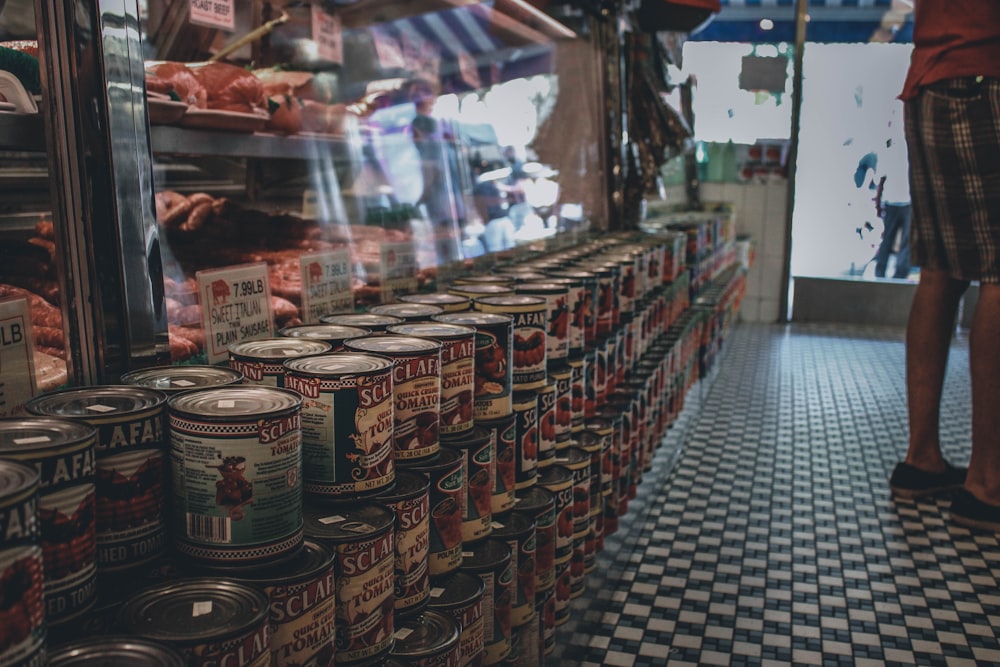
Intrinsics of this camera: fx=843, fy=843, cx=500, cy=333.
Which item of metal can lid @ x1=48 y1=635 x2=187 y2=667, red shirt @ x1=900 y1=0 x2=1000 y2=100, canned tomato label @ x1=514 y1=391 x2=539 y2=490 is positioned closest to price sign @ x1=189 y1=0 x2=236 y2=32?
canned tomato label @ x1=514 y1=391 x2=539 y2=490

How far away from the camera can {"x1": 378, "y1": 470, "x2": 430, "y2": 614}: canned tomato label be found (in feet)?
3.34

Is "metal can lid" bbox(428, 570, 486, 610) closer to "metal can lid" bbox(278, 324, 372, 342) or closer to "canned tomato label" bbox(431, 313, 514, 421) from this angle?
"canned tomato label" bbox(431, 313, 514, 421)

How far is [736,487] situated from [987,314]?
0.97m

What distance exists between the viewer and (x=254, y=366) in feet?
3.42

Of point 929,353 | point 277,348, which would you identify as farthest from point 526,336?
point 929,353

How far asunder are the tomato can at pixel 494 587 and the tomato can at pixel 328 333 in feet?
1.18

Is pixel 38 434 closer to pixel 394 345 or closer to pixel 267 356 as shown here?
pixel 267 356

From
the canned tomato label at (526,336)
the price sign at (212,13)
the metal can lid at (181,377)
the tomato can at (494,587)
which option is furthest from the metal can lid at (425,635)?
the price sign at (212,13)

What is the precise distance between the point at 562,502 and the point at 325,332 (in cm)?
63

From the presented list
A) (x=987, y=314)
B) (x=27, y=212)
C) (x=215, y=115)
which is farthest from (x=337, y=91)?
(x=987, y=314)

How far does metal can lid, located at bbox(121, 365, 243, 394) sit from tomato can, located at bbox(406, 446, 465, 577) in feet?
0.85

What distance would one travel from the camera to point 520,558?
4.55 ft

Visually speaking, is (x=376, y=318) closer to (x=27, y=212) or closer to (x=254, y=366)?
(x=254, y=366)

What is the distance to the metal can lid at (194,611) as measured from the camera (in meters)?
0.65
